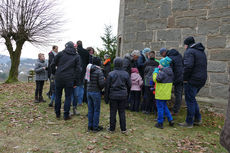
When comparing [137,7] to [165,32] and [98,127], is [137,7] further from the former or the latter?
[98,127]

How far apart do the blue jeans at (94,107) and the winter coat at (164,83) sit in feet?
4.89

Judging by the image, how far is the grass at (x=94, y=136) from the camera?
3.63 m

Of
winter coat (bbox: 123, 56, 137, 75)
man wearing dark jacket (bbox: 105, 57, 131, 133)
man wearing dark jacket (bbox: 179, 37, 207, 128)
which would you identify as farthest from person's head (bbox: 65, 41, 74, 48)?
man wearing dark jacket (bbox: 179, 37, 207, 128)

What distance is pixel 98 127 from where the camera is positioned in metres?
4.48

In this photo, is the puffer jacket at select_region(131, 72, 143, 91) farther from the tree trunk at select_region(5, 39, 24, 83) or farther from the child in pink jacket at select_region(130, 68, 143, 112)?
the tree trunk at select_region(5, 39, 24, 83)

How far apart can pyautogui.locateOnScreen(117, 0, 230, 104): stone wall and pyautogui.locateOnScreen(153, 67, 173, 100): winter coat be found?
2286mm

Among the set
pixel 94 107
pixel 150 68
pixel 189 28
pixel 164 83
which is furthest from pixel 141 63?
pixel 94 107

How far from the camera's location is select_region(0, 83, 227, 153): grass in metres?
3.63

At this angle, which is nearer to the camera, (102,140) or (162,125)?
(102,140)

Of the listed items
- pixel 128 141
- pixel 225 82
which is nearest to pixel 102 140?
pixel 128 141

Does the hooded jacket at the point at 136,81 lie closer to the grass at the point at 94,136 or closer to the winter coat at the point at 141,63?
the winter coat at the point at 141,63

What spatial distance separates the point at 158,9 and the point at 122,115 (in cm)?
478

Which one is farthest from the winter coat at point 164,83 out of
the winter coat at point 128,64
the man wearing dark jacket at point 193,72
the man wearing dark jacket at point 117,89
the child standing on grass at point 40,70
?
the child standing on grass at point 40,70

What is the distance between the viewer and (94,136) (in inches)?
163
